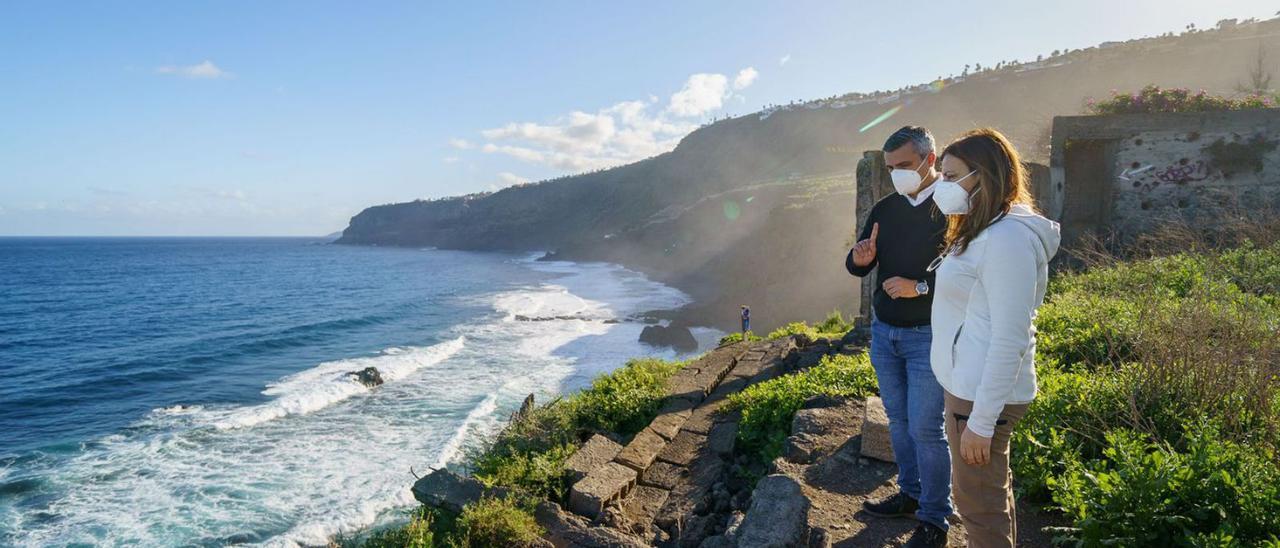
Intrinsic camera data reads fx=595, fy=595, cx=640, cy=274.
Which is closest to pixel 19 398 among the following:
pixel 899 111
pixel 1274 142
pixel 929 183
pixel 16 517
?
pixel 16 517

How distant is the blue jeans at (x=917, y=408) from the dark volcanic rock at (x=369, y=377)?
18.3 meters

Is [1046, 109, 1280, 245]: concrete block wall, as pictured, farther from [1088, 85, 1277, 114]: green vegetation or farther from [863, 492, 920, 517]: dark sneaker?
[863, 492, 920, 517]: dark sneaker

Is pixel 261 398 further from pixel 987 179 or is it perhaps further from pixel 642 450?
pixel 987 179

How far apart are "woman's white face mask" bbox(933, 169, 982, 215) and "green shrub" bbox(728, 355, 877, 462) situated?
3622 mm

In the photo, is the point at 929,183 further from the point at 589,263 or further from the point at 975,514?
the point at 589,263

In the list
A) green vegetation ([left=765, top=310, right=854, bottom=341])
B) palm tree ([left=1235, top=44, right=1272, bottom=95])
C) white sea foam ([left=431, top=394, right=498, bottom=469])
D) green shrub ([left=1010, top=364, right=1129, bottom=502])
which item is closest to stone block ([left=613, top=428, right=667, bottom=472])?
green shrub ([left=1010, top=364, right=1129, bottom=502])

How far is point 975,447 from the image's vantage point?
225 centimetres

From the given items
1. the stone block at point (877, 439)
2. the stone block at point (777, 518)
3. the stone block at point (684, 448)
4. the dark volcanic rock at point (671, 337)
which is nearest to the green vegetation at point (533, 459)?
the stone block at point (684, 448)

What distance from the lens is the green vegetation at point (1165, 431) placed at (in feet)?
8.82

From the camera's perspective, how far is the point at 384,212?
530 ft

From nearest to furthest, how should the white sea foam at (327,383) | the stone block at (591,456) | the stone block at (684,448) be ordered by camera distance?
1. the stone block at (591,456)
2. the stone block at (684,448)
3. the white sea foam at (327,383)

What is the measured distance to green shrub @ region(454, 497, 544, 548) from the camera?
465 cm

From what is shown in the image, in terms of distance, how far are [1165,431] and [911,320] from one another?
82.0 inches

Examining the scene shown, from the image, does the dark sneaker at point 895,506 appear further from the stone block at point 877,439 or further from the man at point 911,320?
the stone block at point 877,439
